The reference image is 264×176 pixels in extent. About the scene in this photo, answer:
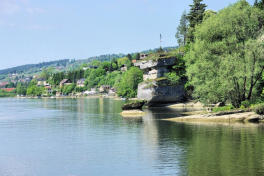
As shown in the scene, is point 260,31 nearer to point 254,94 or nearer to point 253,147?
point 254,94

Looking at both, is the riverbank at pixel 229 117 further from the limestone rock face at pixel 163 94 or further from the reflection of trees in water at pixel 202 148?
the limestone rock face at pixel 163 94

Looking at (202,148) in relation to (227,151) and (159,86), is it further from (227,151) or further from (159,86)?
(159,86)

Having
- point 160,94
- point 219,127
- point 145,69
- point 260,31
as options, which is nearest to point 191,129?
point 219,127

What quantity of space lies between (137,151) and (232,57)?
2598 centimetres

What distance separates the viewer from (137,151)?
106 ft

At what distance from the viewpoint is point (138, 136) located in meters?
41.1

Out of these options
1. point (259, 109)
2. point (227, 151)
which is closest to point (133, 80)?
point (259, 109)

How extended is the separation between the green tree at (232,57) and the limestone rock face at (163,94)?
30.9m

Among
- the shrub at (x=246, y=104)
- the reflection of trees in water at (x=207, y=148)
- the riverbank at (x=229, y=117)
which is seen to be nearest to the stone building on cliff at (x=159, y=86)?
the riverbank at (x=229, y=117)

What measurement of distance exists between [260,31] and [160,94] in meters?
38.4

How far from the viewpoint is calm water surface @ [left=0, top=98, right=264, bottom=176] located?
2588 cm

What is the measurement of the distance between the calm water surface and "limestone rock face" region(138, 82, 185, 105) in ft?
134

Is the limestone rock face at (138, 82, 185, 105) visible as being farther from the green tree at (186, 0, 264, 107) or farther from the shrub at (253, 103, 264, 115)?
the shrub at (253, 103, 264, 115)

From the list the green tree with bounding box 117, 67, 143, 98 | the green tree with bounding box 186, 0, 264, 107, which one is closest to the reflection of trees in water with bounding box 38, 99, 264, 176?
the green tree with bounding box 186, 0, 264, 107
